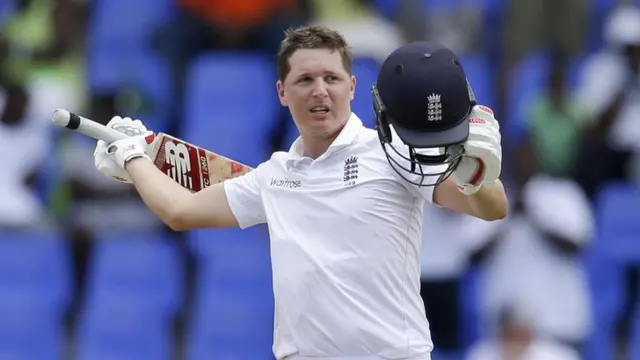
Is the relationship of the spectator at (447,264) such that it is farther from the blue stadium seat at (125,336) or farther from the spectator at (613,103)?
the blue stadium seat at (125,336)

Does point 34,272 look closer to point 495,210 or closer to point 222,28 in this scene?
point 222,28

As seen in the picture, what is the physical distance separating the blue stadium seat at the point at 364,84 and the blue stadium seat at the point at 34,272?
184 centimetres


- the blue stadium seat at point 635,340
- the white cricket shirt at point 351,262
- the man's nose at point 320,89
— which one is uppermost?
the man's nose at point 320,89

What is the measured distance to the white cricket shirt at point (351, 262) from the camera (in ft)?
12.1

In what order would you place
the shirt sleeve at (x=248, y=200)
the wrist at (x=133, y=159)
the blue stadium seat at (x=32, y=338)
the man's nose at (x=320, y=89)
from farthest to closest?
the blue stadium seat at (x=32, y=338)
the wrist at (x=133, y=159)
the shirt sleeve at (x=248, y=200)
the man's nose at (x=320, y=89)

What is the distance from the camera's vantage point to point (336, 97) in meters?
3.82

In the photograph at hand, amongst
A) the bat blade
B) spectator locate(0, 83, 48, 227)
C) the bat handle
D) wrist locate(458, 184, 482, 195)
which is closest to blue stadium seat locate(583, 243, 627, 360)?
spectator locate(0, 83, 48, 227)

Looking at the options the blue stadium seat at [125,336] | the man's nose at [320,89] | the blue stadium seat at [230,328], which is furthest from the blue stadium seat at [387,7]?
the man's nose at [320,89]

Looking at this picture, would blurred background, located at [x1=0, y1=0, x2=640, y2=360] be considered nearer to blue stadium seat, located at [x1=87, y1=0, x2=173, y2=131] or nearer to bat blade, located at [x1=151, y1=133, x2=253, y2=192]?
blue stadium seat, located at [x1=87, y1=0, x2=173, y2=131]

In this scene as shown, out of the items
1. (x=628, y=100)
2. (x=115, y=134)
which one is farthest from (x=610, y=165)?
(x=115, y=134)

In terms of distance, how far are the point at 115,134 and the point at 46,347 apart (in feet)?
12.0

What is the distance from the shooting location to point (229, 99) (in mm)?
8352

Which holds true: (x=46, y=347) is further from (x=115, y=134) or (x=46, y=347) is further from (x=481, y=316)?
(x=115, y=134)

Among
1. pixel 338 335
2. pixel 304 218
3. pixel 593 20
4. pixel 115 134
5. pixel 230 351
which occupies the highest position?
pixel 593 20
